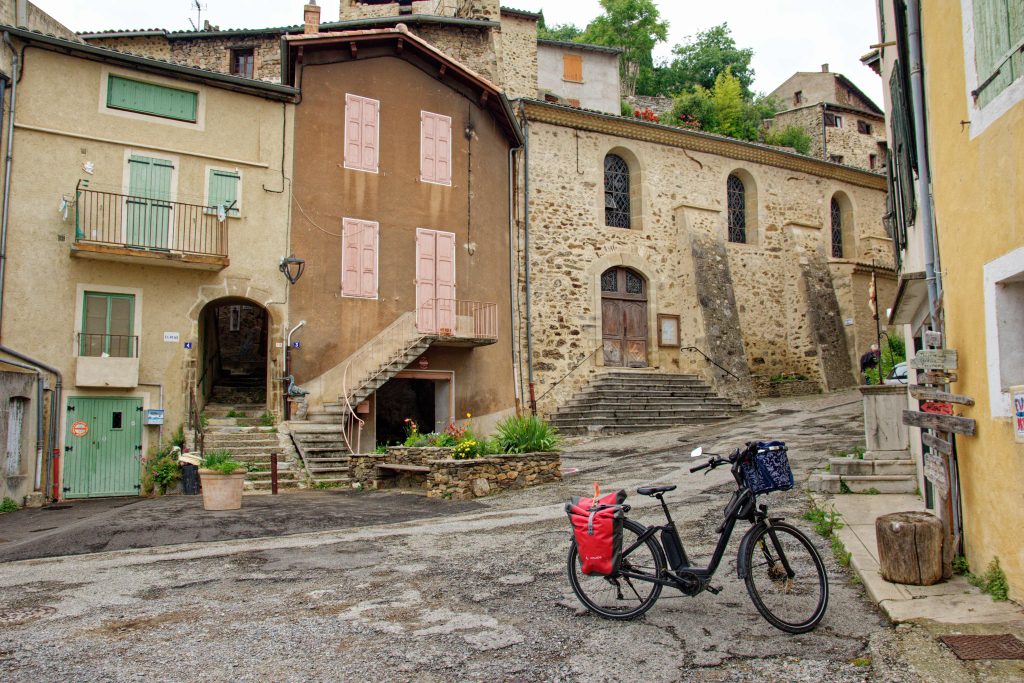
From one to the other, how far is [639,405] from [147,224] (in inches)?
436

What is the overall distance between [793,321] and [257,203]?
608 inches

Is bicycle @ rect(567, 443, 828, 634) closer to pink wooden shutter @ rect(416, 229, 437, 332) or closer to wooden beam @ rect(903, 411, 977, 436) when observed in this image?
wooden beam @ rect(903, 411, 977, 436)

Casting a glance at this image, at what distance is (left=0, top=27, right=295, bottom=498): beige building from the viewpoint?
1347 centimetres

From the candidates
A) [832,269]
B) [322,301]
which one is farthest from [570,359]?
[832,269]

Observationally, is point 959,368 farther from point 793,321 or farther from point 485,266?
point 793,321

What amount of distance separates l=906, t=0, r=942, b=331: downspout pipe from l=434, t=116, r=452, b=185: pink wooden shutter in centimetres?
1193

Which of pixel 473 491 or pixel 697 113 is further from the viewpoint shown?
pixel 697 113

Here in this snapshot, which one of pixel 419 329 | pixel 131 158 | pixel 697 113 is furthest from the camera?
pixel 697 113

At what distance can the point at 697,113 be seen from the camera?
102ft

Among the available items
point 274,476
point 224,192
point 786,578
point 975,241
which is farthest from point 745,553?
point 224,192

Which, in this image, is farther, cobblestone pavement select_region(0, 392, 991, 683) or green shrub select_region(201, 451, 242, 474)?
green shrub select_region(201, 451, 242, 474)

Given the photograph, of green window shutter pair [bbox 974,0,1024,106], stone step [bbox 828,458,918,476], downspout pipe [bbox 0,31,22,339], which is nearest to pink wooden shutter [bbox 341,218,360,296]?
downspout pipe [bbox 0,31,22,339]

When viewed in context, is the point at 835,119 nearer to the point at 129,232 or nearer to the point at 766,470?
the point at 129,232

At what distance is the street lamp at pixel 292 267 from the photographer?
1527cm
